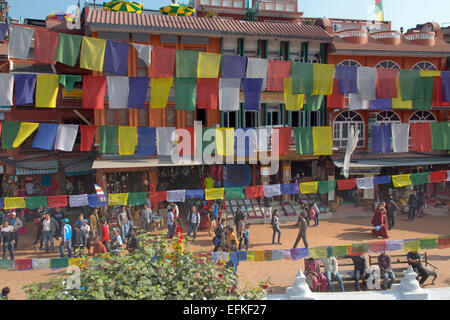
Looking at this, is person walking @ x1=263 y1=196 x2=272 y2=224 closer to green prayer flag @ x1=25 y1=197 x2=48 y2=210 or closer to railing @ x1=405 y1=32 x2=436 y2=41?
green prayer flag @ x1=25 y1=197 x2=48 y2=210

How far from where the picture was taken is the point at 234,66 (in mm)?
15586

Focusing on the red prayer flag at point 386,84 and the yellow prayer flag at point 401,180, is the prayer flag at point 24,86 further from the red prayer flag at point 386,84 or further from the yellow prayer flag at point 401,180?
the yellow prayer flag at point 401,180

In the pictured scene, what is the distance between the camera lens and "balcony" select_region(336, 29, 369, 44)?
22.1m

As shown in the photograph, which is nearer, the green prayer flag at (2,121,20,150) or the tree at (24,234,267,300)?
the tree at (24,234,267,300)

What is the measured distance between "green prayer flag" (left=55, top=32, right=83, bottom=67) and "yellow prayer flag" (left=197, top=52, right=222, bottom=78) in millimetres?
4507

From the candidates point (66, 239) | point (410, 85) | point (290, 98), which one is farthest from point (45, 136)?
point (410, 85)

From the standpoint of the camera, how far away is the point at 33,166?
67.5 feet

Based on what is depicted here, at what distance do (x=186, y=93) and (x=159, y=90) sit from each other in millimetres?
1137

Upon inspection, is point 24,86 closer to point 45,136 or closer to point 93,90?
point 45,136

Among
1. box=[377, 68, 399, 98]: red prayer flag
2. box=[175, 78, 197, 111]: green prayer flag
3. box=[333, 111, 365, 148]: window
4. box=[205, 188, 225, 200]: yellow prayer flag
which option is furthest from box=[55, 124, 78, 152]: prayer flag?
box=[333, 111, 365, 148]: window

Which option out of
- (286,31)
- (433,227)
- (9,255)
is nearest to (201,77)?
(286,31)

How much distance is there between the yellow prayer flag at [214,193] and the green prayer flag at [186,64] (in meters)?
4.84

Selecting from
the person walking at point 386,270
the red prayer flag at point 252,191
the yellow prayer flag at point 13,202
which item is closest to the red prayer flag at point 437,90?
the red prayer flag at point 252,191
